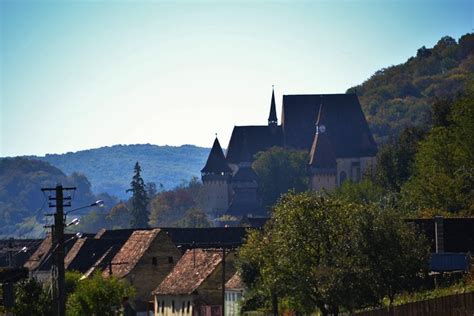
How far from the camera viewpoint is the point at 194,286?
271ft

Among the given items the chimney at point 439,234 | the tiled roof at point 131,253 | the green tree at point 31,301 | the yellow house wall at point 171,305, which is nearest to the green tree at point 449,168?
the tiled roof at point 131,253

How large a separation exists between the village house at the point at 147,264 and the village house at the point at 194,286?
417 centimetres

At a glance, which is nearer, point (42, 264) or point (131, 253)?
point (131, 253)

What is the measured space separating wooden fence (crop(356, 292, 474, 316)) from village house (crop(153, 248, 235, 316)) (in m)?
37.9

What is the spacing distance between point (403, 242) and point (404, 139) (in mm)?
109464

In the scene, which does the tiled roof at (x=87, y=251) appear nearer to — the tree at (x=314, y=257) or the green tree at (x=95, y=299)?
the green tree at (x=95, y=299)

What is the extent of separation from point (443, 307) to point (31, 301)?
29.6m

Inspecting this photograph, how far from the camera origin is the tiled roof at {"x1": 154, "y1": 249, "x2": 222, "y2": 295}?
8338cm

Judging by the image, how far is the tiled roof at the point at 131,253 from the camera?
92062mm

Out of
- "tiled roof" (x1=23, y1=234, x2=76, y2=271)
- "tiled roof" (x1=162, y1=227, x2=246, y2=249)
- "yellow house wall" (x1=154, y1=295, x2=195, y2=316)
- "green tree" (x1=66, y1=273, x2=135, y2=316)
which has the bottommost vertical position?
"yellow house wall" (x1=154, y1=295, x2=195, y2=316)

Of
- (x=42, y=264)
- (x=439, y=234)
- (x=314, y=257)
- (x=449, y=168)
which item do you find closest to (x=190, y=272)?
(x=439, y=234)

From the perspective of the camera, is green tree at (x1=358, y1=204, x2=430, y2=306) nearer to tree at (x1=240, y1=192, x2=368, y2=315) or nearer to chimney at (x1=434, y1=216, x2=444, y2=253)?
tree at (x1=240, y1=192, x2=368, y2=315)

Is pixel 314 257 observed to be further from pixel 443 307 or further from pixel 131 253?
pixel 131 253

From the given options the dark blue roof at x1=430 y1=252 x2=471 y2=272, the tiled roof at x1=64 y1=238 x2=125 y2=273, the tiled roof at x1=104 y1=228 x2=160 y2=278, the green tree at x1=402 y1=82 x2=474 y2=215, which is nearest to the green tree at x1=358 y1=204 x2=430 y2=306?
the dark blue roof at x1=430 y1=252 x2=471 y2=272
